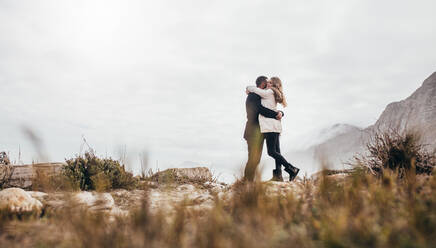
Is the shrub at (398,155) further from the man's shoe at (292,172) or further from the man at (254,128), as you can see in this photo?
the man at (254,128)

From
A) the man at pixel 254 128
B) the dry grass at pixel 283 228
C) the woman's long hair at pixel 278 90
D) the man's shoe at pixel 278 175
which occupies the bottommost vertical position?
the dry grass at pixel 283 228

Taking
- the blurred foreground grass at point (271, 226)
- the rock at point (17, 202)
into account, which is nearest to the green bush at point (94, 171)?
the rock at point (17, 202)

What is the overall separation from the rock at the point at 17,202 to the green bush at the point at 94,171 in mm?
2863

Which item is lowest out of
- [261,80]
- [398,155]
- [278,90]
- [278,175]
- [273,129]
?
[278,175]

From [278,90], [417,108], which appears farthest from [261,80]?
[417,108]

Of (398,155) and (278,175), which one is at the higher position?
(398,155)

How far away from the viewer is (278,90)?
6.46m

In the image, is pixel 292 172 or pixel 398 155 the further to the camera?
pixel 292 172

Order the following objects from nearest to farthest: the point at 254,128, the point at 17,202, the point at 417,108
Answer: the point at 17,202
the point at 254,128
the point at 417,108

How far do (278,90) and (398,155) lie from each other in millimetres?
2654

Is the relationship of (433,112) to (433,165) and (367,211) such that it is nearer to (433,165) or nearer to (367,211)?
(433,165)

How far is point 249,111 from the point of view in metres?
6.31

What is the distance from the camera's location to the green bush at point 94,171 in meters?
6.68

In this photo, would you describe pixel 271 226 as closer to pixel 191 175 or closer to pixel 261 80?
pixel 261 80
